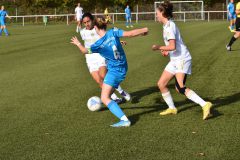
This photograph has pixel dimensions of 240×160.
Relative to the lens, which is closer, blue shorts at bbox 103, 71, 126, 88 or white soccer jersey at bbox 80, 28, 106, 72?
blue shorts at bbox 103, 71, 126, 88

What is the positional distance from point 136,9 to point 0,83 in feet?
169

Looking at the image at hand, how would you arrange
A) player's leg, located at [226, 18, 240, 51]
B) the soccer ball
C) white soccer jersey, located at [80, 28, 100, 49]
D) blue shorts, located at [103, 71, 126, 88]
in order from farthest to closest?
player's leg, located at [226, 18, 240, 51] < white soccer jersey, located at [80, 28, 100, 49] < the soccer ball < blue shorts, located at [103, 71, 126, 88]

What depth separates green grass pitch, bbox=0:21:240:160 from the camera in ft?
21.1

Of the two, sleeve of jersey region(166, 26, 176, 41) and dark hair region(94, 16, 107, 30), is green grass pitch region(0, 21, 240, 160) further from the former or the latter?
dark hair region(94, 16, 107, 30)

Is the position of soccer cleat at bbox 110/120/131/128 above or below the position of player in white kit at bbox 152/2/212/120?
below

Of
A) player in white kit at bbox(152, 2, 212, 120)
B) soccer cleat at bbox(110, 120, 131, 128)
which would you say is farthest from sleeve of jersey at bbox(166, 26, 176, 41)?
soccer cleat at bbox(110, 120, 131, 128)

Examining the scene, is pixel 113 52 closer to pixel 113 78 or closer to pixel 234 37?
pixel 113 78

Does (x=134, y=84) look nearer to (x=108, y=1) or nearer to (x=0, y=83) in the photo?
(x=0, y=83)

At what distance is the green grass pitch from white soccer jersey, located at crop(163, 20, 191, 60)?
3.51 ft

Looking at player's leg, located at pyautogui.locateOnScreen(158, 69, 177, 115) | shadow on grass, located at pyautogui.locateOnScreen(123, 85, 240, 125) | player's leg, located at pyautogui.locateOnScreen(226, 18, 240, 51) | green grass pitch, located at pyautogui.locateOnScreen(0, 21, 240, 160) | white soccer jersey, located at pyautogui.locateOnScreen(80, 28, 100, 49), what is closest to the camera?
green grass pitch, located at pyautogui.locateOnScreen(0, 21, 240, 160)

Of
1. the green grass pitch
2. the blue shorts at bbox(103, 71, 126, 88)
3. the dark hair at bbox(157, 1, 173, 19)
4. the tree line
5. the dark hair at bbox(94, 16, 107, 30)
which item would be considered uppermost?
the tree line

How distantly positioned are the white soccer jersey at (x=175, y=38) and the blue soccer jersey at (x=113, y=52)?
735mm

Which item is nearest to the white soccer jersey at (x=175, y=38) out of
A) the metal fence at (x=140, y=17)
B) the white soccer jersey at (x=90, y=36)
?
the white soccer jersey at (x=90, y=36)

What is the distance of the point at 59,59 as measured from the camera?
18531 millimetres
